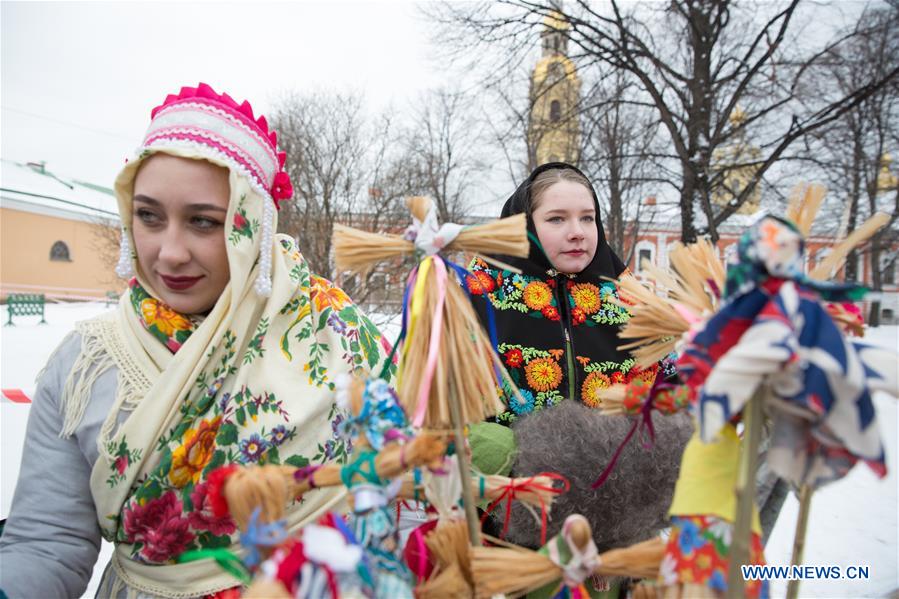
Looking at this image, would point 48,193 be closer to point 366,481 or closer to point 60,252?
point 60,252

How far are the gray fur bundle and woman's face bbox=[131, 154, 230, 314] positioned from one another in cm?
83

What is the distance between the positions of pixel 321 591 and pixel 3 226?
90.5 ft

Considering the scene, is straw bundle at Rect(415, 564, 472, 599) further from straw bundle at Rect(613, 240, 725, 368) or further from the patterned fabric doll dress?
straw bundle at Rect(613, 240, 725, 368)

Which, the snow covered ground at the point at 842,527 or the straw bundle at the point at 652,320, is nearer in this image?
the straw bundle at the point at 652,320

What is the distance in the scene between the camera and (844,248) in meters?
0.76

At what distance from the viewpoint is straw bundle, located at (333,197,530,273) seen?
791 mm

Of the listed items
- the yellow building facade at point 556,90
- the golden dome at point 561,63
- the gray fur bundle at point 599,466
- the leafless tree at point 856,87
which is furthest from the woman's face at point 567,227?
the golden dome at point 561,63

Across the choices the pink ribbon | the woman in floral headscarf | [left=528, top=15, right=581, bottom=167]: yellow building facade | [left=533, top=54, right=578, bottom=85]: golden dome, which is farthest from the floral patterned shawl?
[left=533, top=54, right=578, bottom=85]: golden dome

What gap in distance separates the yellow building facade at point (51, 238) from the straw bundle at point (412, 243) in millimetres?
23011

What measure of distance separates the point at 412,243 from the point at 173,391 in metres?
0.79

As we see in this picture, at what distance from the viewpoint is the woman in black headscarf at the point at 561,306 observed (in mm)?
1833

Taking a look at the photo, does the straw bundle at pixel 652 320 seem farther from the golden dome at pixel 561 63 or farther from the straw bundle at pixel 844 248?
the golden dome at pixel 561 63

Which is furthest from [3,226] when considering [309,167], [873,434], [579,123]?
[873,434]

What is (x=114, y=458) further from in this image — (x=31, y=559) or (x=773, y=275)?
(x=773, y=275)
